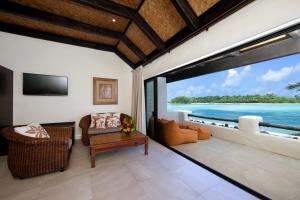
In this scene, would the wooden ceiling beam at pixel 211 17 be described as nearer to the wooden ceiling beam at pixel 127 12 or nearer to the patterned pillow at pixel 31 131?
the wooden ceiling beam at pixel 127 12

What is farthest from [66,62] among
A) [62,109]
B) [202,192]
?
[202,192]

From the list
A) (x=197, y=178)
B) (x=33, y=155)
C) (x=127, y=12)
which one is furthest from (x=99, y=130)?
(x=127, y=12)

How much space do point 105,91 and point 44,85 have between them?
1654 mm

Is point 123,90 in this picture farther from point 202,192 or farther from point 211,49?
point 202,192

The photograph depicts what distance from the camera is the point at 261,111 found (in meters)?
4.05

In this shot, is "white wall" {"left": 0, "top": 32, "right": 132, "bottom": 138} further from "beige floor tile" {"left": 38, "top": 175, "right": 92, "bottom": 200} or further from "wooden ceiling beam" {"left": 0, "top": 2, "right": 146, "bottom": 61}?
"beige floor tile" {"left": 38, "top": 175, "right": 92, "bottom": 200}

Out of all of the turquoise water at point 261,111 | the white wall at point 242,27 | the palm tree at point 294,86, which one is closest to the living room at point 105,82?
the white wall at point 242,27

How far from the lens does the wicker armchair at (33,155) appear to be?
2006 millimetres

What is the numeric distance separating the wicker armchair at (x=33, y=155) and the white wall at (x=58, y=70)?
5.62 feet

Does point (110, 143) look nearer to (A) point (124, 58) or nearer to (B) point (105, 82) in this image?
(B) point (105, 82)

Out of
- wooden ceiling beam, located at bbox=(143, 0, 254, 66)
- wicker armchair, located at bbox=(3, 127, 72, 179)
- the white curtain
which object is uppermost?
wooden ceiling beam, located at bbox=(143, 0, 254, 66)

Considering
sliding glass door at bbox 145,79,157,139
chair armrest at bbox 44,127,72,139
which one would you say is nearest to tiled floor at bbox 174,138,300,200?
sliding glass door at bbox 145,79,157,139

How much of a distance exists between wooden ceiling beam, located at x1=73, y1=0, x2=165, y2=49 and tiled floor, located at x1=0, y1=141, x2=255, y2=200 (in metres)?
2.68

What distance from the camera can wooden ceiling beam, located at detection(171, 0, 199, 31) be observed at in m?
2.08
